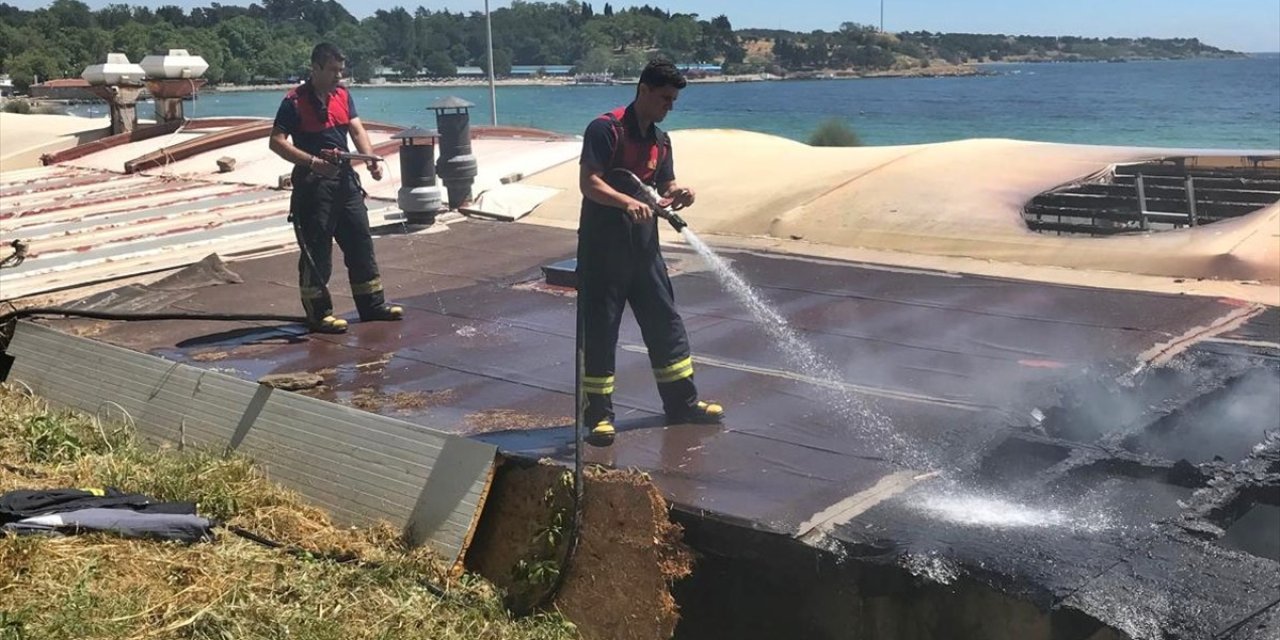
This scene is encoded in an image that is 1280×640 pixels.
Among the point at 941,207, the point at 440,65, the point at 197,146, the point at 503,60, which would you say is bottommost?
the point at 941,207

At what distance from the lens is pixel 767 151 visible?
549 inches

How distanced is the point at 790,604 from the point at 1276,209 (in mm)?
6995

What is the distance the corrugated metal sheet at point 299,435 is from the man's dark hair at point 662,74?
1.77m

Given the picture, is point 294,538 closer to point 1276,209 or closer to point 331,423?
point 331,423

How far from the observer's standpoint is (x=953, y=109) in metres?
82.1

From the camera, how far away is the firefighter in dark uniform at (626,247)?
16.5 ft

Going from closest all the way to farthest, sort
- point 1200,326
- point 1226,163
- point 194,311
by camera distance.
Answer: point 1200,326 → point 194,311 → point 1226,163

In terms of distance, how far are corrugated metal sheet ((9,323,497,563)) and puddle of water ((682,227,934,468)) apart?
1.61 m

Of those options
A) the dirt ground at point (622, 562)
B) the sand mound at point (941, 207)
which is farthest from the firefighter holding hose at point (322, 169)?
the sand mound at point (941, 207)

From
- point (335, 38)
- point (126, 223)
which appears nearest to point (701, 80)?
point (335, 38)

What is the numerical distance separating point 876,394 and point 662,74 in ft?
7.48

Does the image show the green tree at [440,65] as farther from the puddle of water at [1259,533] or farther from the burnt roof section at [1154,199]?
the puddle of water at [1259,533]

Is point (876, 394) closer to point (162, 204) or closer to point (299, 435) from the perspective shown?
point (299, 435)

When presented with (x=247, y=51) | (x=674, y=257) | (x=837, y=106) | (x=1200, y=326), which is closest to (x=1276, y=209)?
(x=1200, y=326)
